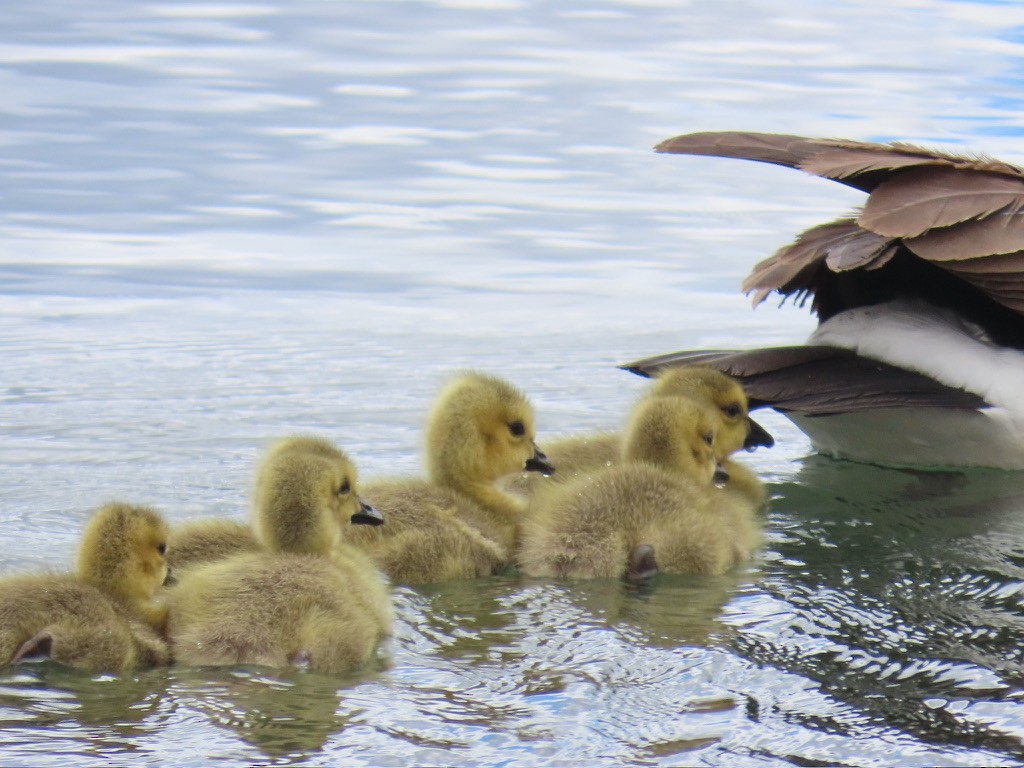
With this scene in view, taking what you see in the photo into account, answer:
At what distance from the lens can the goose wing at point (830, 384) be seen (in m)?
5.90

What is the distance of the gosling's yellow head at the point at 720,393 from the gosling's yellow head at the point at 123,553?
218 cm

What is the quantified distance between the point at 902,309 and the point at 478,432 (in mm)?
1760

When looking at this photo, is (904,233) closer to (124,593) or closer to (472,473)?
(472,473)

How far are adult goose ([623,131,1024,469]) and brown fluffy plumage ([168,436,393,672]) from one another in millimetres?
1807

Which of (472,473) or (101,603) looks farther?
(472,473)

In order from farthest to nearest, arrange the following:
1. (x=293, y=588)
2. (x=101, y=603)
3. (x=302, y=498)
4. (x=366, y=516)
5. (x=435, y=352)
A: (x=435, y=352) → (x=366, y=516) → (x=302, y=498) → (x=293, y=588) → (x=101, y=603)

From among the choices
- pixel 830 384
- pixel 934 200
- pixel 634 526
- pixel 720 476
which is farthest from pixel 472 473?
pixel 934 200

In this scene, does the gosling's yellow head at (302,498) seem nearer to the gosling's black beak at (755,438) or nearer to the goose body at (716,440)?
the goose body at (716,440)

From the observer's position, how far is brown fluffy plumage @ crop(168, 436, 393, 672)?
4281 mm

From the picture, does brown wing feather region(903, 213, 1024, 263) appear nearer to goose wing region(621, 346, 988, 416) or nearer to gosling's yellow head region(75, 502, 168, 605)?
goose wing region(621, 346, 988, 416)

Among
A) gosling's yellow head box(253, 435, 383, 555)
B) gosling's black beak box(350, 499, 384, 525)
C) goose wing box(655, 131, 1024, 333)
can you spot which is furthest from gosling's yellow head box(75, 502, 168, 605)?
goose wing box(655, 131, 1024, 333)

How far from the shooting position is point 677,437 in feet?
19.1

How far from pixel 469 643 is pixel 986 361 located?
248cm

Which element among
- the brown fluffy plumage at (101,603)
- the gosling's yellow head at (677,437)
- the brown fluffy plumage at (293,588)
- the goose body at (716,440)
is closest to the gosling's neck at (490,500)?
the goose body at (716,440)
